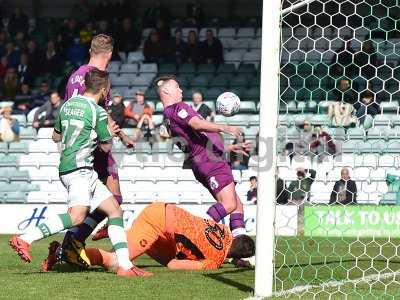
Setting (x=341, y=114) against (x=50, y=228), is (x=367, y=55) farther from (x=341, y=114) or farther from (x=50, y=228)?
(x=50, y=228)

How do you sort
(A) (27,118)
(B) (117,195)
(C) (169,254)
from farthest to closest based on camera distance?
(A) (27,118), (B) (117,195), (C) (169,254)

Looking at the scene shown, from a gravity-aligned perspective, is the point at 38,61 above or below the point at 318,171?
above

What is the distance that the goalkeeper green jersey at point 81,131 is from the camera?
26.7ft

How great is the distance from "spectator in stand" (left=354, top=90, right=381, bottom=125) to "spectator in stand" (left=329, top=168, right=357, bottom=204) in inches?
73.6

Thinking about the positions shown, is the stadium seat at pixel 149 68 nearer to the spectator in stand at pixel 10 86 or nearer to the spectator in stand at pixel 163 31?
the spectator in stand at pixel 163 31

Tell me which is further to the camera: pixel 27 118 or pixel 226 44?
pixel 226 44

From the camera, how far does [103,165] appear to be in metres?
9.20

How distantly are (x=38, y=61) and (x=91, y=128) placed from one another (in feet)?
48.5

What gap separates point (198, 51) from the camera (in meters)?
21.7

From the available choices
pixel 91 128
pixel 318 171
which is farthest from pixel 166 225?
pixel 318 171

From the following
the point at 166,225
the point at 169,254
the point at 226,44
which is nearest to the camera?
the point at 166,225

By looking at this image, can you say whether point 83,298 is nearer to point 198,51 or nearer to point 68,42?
point 198,51

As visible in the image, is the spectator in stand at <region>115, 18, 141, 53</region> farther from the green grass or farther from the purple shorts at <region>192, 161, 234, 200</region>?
the green grass

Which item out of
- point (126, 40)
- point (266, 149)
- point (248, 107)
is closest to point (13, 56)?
point (126, 40)
